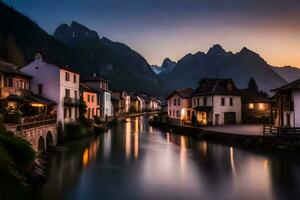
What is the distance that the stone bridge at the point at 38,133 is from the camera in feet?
95.8

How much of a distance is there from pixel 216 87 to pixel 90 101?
26990 millimetres

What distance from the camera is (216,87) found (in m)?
62.5

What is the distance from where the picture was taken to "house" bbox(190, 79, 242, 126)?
60.8 meters

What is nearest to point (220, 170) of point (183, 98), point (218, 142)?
point (218, 142)

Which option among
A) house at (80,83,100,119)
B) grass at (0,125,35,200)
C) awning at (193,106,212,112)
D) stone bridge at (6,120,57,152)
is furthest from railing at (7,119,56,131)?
awning at (193,106,212,112)

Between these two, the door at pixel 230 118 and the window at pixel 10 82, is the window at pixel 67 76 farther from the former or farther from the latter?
the door at pixel 230 118

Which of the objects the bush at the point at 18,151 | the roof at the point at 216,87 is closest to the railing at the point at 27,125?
the bush at the point at 18,151

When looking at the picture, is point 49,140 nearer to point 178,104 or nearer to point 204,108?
point 204,108

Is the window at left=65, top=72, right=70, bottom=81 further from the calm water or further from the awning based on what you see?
the awning

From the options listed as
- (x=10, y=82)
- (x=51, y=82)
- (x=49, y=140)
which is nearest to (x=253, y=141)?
(x=49, y=140)

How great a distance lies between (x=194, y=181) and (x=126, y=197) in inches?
274

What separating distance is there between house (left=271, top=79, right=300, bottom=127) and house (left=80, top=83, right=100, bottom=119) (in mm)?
36251

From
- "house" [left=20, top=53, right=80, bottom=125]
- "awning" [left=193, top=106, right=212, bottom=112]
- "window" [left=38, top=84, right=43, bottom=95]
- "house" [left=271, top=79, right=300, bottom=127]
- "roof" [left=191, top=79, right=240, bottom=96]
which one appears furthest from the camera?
"roof" [left=191, top=79, right=240, bottom=96]

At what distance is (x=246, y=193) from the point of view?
22734 mm
